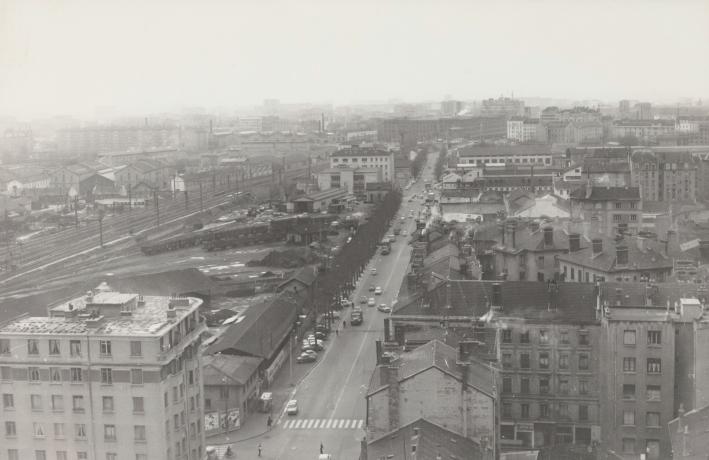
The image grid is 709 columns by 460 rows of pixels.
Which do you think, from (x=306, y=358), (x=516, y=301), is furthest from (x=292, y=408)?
(x=516, y=301)

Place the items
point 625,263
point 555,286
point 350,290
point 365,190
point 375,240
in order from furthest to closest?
1. point 365,190
2. point 375,240
3. point 350,290
4. point 625,263
5. point 555,286

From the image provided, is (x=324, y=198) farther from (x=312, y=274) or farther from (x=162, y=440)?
(x=162, y=440)

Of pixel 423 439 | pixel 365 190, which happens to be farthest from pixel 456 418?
pixel 365 190

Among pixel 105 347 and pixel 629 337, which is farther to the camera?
pixel 629 337

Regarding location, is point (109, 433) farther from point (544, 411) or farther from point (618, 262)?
point (618, 262)

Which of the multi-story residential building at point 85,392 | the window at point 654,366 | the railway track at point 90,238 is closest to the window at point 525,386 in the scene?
the window at point 654,366

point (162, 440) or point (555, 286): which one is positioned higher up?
point (555, 286)

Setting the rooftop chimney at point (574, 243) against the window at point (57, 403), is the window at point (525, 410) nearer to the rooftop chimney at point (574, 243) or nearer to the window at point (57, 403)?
the rooftop chimney at point (574, 243)
